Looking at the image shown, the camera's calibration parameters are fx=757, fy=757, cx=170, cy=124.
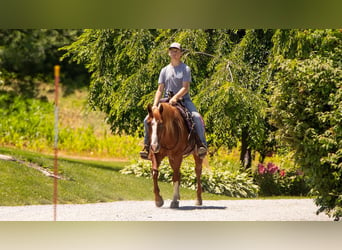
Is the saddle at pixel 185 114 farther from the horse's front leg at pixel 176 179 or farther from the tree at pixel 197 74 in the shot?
the tree at pixel 197 74

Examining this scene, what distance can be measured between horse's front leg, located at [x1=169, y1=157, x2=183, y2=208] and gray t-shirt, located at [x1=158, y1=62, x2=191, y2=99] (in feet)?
2.50

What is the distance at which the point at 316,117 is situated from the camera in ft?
28.2

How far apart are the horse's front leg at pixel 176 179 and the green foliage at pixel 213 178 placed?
0.88ft

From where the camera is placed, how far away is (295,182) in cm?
998

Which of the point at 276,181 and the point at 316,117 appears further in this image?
the point at 276,181

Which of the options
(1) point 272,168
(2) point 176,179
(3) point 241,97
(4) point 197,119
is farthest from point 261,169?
(4) point 197,119

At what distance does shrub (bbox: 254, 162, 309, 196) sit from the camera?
9.97 m

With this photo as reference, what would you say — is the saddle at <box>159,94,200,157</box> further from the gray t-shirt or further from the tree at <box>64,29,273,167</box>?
the tree at <box>64,29,273,167</box>

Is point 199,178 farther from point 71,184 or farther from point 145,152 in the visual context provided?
point 71,184

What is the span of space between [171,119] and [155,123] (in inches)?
9.1

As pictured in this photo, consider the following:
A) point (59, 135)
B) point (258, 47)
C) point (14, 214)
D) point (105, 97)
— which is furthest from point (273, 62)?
point (14, 214)

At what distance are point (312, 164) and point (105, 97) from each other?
298 centimetres

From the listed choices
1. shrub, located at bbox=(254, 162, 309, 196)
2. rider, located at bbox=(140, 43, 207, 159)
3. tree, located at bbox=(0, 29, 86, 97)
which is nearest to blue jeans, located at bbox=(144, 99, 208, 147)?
rider, located at bbox=(140, 43, 207, 159)

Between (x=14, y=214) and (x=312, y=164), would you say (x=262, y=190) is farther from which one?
(x=14, y=214)
